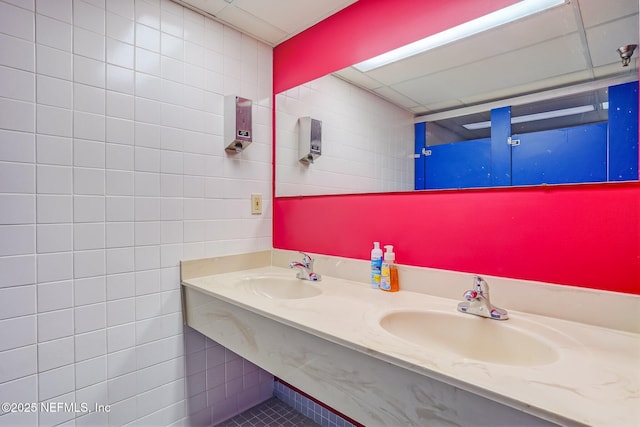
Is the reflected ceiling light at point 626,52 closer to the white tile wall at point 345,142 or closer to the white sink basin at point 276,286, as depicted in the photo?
the white tile wall at point 345,142

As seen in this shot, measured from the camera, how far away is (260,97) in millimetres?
1847

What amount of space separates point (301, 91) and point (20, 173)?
128 cm

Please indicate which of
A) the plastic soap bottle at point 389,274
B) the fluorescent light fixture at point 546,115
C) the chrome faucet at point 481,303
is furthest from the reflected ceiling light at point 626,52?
the plastic soap bottle at point 389,274

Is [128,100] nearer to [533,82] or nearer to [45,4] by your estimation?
[45,4]

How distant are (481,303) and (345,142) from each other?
100cm

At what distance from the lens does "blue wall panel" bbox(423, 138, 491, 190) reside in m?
1.16

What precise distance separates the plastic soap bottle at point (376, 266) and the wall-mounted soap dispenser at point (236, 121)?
2.89 feet

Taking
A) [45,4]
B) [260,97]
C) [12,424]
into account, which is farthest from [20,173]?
[260,97]

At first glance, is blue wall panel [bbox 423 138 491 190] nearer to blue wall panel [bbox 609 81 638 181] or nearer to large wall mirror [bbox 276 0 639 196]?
large wall mirror [bbox 276 0 639 196]

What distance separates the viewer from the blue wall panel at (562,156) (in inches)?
37.8

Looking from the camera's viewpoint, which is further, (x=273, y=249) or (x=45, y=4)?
(x=273, y=249)

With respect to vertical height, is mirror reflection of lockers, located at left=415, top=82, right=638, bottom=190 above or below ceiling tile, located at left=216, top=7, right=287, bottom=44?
below

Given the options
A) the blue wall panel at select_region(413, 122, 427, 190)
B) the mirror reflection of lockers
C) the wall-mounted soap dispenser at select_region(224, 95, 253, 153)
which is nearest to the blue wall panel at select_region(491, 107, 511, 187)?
the mirror reflection of lockers

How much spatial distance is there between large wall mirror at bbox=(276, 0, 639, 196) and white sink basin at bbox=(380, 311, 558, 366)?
0.48 metres
